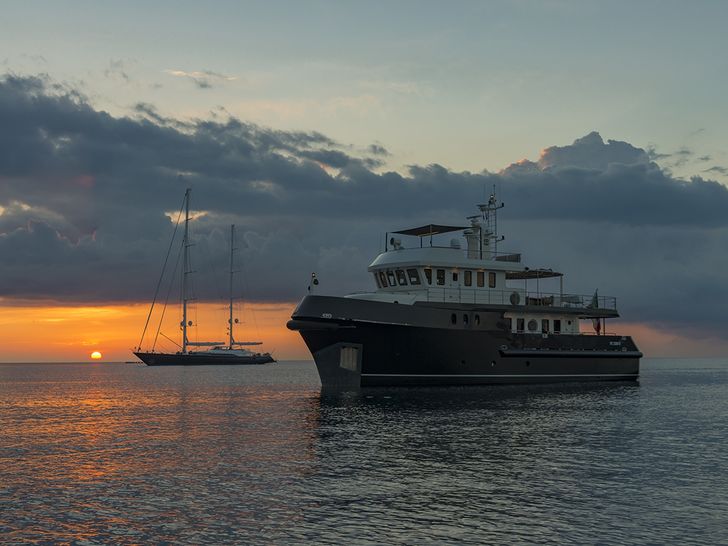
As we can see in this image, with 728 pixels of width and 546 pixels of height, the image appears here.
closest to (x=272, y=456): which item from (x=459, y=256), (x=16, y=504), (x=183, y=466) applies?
(x=183, y=466)

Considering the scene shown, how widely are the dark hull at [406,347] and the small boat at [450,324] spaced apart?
68 millimetres

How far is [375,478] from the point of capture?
21.5m

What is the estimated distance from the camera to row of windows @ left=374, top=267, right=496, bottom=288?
5144cm

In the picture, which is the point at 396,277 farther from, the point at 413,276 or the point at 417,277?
the point at 417,277

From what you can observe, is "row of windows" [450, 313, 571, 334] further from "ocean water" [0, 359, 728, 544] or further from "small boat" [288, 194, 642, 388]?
"ocean water" [0, 359, 728, 544]

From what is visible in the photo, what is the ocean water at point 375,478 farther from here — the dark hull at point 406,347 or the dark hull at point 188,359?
the dark hull at point 188,359

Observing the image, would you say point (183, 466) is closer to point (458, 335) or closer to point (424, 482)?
point (424, 482)

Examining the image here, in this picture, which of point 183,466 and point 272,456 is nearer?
point 183,466

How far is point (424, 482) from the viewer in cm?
2084

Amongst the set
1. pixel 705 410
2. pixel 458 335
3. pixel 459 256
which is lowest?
Answer: pixel 705 410

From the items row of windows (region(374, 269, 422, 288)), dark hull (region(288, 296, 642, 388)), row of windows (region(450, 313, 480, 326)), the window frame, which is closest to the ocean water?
dark hull (region(288, 296, 642, 388))

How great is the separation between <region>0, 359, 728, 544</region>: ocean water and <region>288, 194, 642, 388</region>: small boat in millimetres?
6588

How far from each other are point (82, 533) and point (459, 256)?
38986mm

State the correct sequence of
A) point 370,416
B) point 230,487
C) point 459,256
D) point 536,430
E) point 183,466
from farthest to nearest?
1. point 459,256
2. point 370,416
3. point 536,430
4. point 183,466
5. point 230,487
